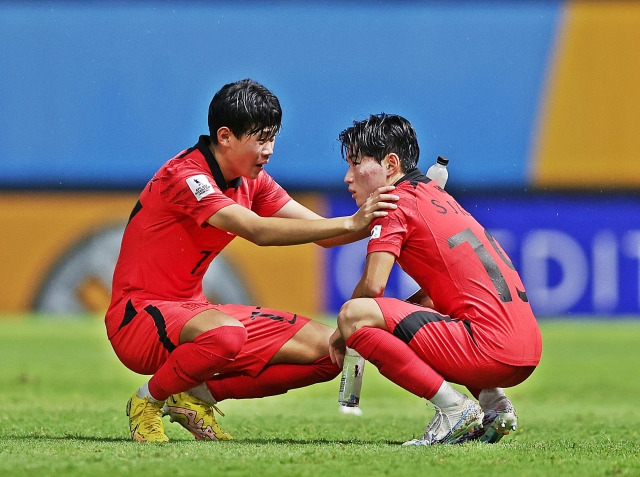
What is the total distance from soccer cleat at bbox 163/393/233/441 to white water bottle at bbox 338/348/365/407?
0.78 metres

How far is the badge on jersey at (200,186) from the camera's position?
561 centimetres

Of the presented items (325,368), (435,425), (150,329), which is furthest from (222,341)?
(435,425)

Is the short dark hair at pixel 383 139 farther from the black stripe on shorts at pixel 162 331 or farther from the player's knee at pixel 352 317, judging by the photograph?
the black stripe on shorts at pixel 162 331

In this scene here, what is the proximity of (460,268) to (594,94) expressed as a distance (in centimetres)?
1178

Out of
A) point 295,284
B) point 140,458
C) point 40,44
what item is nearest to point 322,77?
point 295,284

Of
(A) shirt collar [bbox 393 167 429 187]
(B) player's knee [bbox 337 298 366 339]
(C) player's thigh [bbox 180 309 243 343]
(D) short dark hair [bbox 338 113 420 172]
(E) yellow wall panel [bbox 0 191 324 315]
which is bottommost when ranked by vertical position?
(E) yellow wall panel [bbox 0 191 324 315]

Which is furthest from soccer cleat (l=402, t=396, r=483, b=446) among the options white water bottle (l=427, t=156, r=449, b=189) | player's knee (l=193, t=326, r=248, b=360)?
white water bottle (l=427, t=156, r=449, b=189)

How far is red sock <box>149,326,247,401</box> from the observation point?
18.1 feet

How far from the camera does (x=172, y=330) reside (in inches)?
223

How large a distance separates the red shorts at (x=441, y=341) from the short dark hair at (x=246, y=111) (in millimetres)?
1068

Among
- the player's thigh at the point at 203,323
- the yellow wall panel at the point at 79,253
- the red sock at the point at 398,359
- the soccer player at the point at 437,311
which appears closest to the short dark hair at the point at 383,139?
the soccer player at the point at 437,311

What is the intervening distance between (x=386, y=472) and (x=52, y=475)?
124cm

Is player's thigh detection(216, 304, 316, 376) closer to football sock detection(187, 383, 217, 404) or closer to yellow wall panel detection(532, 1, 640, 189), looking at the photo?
football sock detection(187, 383, 217, 404)

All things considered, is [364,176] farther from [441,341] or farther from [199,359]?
[199,359]
